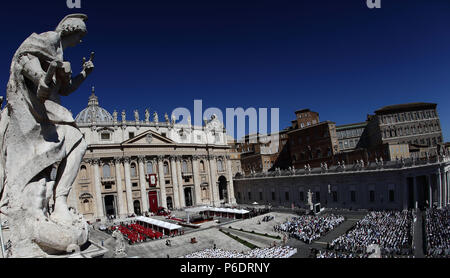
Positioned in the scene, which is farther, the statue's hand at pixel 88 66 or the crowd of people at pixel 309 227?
the crowd of people at pixel 309 227

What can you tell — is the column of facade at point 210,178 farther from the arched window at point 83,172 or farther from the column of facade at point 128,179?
the arched window at point 83,172

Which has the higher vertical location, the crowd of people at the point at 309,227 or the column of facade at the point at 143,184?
the column of facade at the point at 143,184

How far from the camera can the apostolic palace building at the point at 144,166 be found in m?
44.8

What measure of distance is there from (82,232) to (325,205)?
133 feet

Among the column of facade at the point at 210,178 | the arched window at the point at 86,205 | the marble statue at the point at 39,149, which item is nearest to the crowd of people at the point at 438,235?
the marble statue at the point at 39,149

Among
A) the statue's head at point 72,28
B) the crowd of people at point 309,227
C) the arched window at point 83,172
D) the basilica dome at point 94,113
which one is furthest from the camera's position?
the basilica dome at point 94,113

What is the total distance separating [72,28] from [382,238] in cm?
2394

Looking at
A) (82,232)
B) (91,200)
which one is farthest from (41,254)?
(91,200)

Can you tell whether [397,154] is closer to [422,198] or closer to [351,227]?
[422,198]

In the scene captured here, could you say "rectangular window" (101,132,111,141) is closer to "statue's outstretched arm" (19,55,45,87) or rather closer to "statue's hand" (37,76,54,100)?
"statue's outstretched arm" (19,55,45,87)

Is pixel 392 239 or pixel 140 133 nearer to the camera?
pixel 392 239

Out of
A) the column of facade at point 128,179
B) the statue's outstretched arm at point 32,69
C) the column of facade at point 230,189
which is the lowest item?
the column of facade at point 230,189

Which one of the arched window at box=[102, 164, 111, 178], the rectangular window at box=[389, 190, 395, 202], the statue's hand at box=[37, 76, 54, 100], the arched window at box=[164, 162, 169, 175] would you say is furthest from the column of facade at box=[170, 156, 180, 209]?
the statue's hand at box=[37, 76, 54, 100]

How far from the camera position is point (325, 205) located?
4134cm
